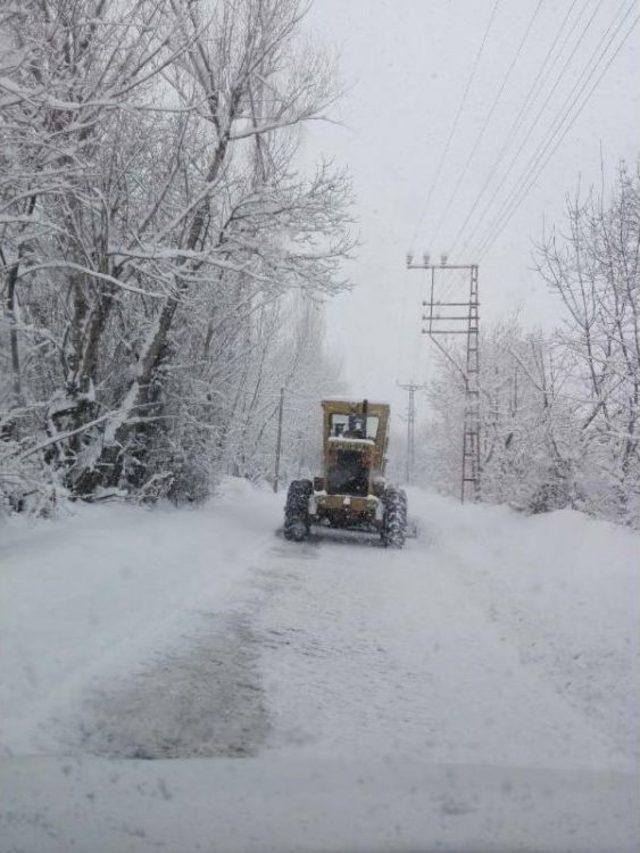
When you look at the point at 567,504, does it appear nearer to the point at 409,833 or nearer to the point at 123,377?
the point at 123,377

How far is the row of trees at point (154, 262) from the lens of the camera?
9.14 metres

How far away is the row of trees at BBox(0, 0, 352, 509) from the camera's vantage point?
9.14 m

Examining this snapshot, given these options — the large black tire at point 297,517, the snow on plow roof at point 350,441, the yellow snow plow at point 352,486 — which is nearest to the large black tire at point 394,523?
the yellow snow plow at point 352,486

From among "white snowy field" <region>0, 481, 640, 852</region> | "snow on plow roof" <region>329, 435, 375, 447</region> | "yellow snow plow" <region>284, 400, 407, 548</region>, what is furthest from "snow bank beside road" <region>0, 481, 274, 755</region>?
"snow on plow roof" <region>329, 435, 375, 447</region>

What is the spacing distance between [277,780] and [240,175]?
42.9 ft

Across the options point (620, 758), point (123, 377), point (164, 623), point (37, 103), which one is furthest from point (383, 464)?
point (620, 758)

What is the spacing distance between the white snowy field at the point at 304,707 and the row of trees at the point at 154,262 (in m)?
2.33

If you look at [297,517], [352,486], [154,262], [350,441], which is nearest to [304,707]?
[154,262]

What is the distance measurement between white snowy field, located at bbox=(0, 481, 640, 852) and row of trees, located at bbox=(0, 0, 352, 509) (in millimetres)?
2332

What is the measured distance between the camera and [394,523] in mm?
13602

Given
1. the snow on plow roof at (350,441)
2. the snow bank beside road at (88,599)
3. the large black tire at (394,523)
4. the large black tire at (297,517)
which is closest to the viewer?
the snow bank beside road at (88,599)

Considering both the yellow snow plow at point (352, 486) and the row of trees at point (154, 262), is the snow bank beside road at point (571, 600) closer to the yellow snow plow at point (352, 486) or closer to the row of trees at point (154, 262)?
the yellow snow plow at point (352, 486)

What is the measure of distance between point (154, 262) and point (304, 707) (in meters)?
7.67

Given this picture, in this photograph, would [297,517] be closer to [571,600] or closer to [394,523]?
[394,523]
